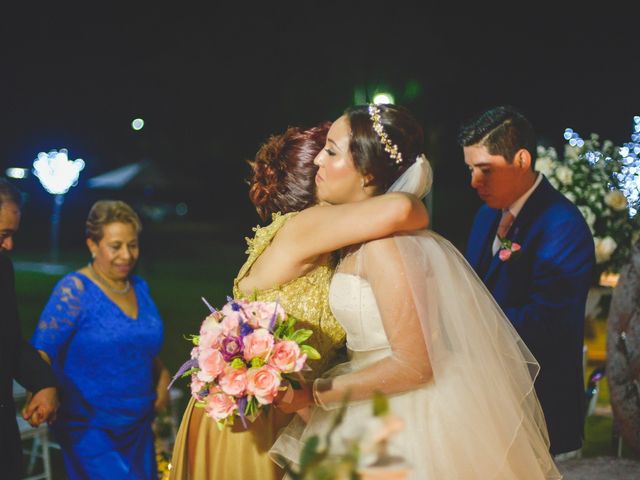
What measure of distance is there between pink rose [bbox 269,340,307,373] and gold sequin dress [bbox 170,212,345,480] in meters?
0.50

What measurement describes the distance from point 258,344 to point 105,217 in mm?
2720

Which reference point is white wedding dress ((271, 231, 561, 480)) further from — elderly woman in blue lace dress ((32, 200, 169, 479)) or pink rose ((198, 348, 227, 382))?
elderly woman in blue lace dress ((32, 200, 169, 479))

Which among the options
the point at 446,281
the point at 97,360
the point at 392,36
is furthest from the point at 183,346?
the point at 392,36

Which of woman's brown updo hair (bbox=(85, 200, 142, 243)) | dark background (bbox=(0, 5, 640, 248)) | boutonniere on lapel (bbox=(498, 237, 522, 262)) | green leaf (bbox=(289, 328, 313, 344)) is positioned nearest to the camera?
green leaf (bbox=(289, 328, 313, 344))

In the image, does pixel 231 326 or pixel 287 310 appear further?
pixel 287 310

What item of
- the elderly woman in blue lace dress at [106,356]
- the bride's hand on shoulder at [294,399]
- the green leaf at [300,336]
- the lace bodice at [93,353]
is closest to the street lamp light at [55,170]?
the elderly woman in blue lace dress at [106,356]

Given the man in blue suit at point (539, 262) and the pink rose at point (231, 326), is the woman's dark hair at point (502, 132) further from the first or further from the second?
the pink rose at point (231, 326)

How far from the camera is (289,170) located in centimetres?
324

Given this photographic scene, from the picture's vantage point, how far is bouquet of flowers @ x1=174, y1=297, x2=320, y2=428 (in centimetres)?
232

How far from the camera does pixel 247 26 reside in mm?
21594

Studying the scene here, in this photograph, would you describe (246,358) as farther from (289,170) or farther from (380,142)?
(289,170)

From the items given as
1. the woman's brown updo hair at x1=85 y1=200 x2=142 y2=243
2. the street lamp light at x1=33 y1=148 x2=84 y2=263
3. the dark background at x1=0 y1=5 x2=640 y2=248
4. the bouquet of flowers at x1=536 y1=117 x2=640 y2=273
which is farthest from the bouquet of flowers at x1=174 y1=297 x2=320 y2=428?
the street lamp light at x1=33 y1=148 x2=84 y2=263

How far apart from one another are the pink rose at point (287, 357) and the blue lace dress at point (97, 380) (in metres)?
2.45

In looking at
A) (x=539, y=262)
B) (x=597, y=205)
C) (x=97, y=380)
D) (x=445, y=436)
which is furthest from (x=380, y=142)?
(x=597, y=205)
